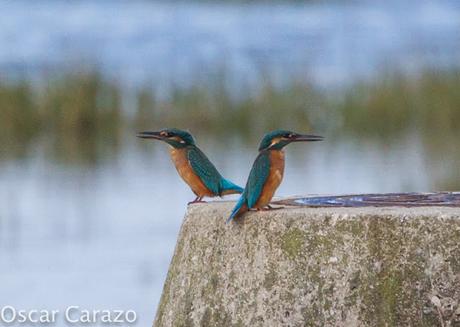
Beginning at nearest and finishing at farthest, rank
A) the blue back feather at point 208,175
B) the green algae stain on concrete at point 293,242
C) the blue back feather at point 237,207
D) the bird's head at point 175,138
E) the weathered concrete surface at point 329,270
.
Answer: the weathered concrete surface at point 329,270 < the green algae stain on concrete at point 293,242 < the blue back feather at point 237,207 < the blue back feather at point 208,175 < the bird's head at point 175,138

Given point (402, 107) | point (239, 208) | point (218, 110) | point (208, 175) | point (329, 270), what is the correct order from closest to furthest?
point (329, 270), point (239, 208), point (208, 175), point (218, 110), point (402, 107)

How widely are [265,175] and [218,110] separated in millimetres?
13354

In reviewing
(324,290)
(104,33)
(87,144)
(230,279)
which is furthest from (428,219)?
(104,33)

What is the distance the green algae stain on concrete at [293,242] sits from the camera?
5.66m

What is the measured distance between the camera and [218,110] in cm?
1938

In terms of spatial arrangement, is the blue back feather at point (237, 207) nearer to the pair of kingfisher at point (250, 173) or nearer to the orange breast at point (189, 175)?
the pair of kingfisher at point (250, 173)

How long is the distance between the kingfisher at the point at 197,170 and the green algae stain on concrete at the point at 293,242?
933 millimetres

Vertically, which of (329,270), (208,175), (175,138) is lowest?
(329,270)

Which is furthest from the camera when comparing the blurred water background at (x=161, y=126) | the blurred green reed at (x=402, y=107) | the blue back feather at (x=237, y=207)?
the blurred green reed at (x=402, y=107)

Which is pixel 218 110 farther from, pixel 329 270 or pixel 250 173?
pixel 329 270

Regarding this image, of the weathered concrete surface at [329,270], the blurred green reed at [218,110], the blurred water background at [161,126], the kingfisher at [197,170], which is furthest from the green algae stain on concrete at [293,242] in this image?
the blurred green reed at [218,110]

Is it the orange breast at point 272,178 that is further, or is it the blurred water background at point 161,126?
the blurred water background at point 161,126

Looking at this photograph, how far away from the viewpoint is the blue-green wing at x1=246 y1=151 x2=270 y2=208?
5922 millimetres

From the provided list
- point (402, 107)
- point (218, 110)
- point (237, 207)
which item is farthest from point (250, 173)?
point (402, 107)
